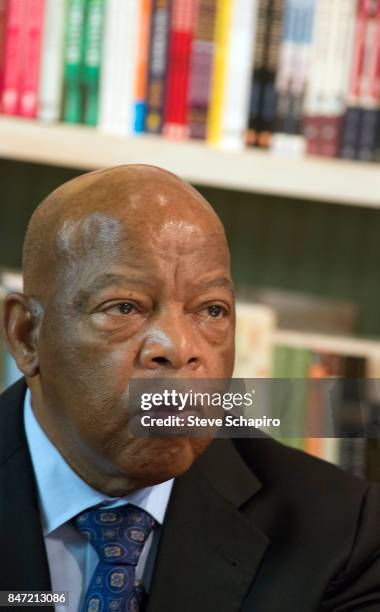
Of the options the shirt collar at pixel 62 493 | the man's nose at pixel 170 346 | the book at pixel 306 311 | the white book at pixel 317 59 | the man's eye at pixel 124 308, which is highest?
the white book at pixel 317 59

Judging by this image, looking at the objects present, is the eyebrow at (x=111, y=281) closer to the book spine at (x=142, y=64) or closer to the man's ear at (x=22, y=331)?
the man's ear at (x=22, y=331)

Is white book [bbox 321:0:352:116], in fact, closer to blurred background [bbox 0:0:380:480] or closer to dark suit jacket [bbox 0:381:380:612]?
blurred background [bbox 0:0:380:480]

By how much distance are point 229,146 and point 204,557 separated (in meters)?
0.72

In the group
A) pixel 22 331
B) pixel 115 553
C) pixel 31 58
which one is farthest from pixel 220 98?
pixel 115 553

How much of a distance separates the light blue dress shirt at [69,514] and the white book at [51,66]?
694mm

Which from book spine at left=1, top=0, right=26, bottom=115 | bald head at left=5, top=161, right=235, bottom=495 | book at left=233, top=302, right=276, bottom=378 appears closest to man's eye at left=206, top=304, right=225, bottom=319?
bald head at left=5, top=161, right=235, bottom=495

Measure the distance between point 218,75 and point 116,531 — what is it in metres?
0.79

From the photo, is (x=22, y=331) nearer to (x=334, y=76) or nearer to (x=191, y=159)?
(x=191, y=159)

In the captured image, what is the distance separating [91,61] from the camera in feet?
5.12

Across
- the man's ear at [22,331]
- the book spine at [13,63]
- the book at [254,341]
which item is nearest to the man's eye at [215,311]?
the man's ear at [22,331]

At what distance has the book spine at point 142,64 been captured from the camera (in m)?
1.55

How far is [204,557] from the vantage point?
0.96m

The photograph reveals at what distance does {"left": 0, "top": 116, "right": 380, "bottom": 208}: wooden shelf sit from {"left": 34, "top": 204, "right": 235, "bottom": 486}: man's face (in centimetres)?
64

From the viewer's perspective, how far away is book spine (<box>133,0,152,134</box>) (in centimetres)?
155
